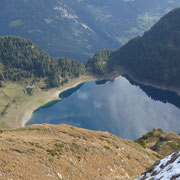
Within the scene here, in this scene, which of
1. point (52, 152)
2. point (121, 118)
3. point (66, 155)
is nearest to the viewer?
point (52, 152)

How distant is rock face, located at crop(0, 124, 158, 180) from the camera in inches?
Answer: 1422

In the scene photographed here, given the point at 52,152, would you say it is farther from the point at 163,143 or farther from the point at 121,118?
the point at 121,118

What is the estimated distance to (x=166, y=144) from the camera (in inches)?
3280

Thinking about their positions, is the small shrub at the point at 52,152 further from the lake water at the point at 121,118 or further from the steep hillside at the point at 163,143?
the lake water at the point at 121,118

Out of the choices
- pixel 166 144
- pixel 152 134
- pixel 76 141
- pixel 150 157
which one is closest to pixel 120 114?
pixel 152 134

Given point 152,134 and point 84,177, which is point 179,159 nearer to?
point 84,177

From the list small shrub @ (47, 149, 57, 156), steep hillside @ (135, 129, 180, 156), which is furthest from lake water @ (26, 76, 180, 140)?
small shrub @ (47, 149, 57, 156)

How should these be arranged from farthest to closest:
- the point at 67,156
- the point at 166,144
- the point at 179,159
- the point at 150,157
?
the point at 166,144 < the point at 150,157 < the point at 67,156 < the point at 179,159

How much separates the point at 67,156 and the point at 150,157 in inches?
1073

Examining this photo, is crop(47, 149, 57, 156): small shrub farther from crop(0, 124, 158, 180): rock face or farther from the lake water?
the lake water

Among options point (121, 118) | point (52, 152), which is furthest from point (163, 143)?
point (121, 118)

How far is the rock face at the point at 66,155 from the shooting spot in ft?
119

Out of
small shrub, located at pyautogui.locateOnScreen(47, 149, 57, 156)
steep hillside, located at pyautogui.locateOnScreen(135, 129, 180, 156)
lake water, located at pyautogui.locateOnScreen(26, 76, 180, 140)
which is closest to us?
small shrub, located at pyautogui.locateOnScreen(47, 149, 57, 156)

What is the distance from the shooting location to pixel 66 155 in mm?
43312
